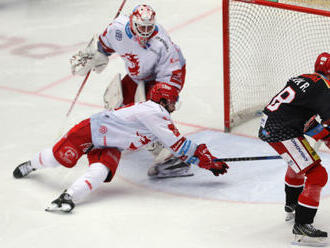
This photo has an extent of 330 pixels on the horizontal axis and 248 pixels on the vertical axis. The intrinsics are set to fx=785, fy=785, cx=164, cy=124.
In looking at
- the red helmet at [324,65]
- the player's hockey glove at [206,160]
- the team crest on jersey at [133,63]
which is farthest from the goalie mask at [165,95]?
the red helmet at [324,65]

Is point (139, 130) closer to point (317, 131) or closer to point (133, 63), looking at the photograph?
point (133, 63)

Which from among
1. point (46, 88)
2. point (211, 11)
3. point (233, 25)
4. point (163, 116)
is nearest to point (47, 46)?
point (46, 88)

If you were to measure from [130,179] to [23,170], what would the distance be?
0.71m

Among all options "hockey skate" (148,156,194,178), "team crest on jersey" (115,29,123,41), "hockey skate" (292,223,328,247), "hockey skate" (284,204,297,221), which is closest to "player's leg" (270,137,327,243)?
"hockey skate" (292,223,328,247)

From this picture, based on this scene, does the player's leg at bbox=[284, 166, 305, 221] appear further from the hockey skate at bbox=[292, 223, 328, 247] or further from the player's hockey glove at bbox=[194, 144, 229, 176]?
the player's hockey glove at bbox=[194, 144, 229, 176]

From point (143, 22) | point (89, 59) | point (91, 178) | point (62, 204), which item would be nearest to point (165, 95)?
point (143, 22)

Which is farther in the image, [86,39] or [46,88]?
[86,39]

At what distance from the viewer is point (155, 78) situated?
212 inches

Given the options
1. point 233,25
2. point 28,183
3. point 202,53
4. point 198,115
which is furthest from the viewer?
point 202,53

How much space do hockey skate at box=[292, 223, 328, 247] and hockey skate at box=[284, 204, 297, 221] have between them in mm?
282

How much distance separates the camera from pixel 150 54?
17.2 ft

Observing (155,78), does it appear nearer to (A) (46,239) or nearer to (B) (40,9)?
(A) (46,239)

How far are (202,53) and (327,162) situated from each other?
267 centimetres

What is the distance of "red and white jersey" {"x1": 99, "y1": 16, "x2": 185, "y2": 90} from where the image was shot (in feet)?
17.1
